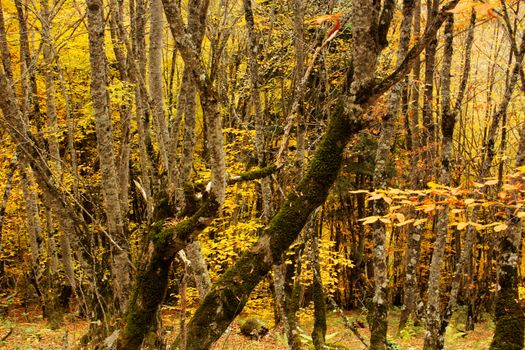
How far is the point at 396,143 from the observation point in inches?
783

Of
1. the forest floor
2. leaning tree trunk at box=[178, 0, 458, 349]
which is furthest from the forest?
the forest floor

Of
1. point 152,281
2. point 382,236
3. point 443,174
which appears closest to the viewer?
point 152,281

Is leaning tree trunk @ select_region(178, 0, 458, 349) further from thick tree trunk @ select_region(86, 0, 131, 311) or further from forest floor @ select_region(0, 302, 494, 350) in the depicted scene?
forest floor @ select_region(0, 302, 494, 350)

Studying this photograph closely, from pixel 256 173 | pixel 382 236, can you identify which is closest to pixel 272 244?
pixel 256 173

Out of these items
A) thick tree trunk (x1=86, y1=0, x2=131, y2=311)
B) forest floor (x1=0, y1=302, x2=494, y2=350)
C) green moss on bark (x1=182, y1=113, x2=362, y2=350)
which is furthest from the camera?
forest floor (x1=0, y1=302, x2=494, y2=350)

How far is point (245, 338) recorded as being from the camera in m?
12.8

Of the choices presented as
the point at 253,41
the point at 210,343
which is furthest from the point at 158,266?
the point at 253,41

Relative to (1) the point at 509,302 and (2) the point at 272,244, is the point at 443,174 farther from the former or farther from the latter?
(2) the point at 272,244

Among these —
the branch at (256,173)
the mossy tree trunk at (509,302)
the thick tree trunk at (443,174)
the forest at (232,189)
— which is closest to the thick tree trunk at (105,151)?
the forest at (232,189)

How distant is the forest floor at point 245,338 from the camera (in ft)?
30.6

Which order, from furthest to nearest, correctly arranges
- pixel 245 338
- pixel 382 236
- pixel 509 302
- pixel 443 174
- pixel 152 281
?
pixel 245 338
pixel 443 174
pixel 382 236
pixel 509 302
pixel 152 281

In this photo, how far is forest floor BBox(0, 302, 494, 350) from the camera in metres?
9.32

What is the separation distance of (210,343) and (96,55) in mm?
3347

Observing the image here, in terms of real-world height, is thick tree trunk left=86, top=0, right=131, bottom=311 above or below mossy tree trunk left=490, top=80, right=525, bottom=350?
above
